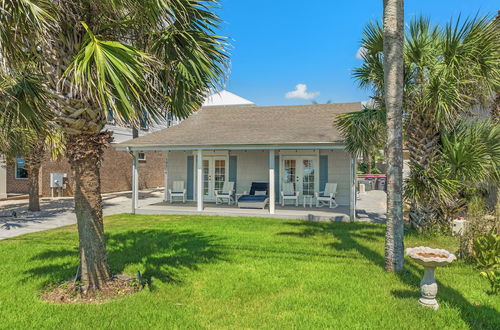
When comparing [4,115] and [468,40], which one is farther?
[468,40]

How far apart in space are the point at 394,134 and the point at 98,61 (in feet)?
16.8

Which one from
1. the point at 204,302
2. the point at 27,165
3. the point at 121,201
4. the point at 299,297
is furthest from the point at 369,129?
the point at 121,201

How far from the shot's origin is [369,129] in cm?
895

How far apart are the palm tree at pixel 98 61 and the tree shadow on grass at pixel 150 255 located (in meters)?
1.17

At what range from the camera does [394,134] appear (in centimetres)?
641

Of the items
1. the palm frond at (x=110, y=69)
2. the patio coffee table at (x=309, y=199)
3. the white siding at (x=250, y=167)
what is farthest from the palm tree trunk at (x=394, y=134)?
the white siding at (x=250, y=167)

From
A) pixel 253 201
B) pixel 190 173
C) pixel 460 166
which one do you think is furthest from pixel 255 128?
pixel 460 166

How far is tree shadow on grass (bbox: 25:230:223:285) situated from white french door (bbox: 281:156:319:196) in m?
6.94

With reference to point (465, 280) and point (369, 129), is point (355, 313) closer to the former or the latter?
point (465, 280)

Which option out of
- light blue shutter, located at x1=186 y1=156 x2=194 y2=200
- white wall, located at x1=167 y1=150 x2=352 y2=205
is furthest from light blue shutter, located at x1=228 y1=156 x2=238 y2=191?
light blue shutter, located at x1=186 y1=156 x2=194 y2=200

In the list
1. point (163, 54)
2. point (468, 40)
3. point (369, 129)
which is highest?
point (468, 40)

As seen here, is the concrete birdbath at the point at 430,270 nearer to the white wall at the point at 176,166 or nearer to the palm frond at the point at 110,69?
the palm frond at the point at 110,69

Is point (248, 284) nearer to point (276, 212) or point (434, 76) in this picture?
point (434, 76)

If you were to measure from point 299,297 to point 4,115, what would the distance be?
5.43 metres
